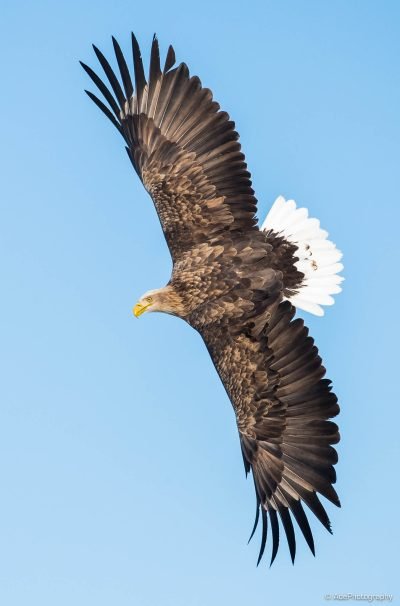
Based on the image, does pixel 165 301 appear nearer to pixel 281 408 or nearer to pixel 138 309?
pixel 138 309

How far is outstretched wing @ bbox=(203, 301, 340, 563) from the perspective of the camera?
1095cm

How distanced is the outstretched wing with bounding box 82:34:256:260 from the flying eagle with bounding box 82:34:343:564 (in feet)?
0.03

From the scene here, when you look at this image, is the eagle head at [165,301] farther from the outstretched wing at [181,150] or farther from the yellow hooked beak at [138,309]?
the outstretched wing at [181,150]

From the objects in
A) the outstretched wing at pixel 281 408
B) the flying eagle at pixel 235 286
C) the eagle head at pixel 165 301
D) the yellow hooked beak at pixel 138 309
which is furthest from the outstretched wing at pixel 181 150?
the outstretched wing at pixel 281 408

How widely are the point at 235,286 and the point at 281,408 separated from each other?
4.07ft

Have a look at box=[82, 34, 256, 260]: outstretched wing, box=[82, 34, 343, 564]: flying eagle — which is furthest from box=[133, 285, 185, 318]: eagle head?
box=[82, 34, 256, 260]: outstretched wing

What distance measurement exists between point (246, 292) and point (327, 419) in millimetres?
1426

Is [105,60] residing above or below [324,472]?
above

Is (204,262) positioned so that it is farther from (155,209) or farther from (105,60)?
(105,60)

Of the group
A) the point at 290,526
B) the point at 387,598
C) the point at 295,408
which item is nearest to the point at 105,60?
the point at 295,408

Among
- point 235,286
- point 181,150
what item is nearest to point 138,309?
point 235,286

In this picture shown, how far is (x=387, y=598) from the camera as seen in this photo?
932cm

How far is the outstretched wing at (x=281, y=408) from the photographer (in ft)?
35.9

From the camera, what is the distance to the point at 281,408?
11078 mm
